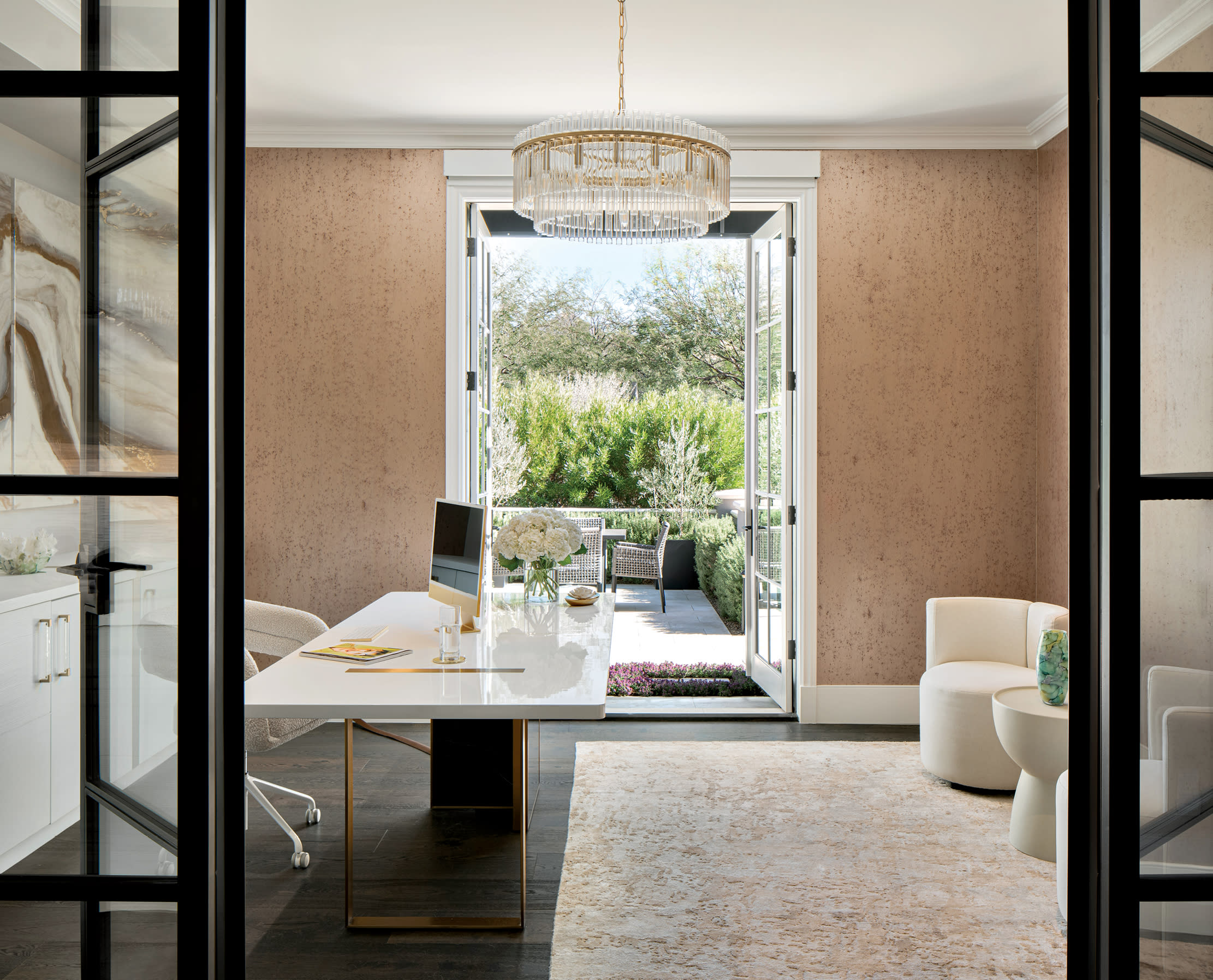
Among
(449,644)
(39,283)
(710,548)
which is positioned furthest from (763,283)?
(710,548)

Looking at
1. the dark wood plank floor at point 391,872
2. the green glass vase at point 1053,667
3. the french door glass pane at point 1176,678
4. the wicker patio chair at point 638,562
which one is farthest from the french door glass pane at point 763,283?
the french door glass pane at point 1176,678

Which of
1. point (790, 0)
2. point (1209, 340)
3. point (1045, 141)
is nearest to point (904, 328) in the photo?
point (1045, 141)

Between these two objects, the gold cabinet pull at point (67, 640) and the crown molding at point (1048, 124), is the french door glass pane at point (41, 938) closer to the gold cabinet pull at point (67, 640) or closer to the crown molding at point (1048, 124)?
the gold cabinet pull at point (67, 640)

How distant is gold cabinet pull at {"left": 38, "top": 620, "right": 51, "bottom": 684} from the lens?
1.10m

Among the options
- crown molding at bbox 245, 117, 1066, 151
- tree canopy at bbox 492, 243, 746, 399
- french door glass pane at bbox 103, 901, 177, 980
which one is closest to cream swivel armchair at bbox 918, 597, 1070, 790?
crown molding at bbox 245, 117, 1066, 151

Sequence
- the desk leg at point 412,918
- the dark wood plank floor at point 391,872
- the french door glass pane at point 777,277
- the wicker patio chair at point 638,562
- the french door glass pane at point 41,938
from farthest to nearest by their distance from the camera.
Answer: the wicker patio chair at point 638,562 → the french door glass pane at point 777,277 → the desk leg at point 412,918 → the dark wood plank floor at point 391,872 → the french door glass pane at point 41,938

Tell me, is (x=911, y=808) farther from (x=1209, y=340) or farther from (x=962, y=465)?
(x=1209, y=340)

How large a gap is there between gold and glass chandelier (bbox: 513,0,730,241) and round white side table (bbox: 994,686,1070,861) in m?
1.96

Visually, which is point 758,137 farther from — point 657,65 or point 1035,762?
point 1035,762

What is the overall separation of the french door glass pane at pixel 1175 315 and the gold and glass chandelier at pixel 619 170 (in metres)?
1.73

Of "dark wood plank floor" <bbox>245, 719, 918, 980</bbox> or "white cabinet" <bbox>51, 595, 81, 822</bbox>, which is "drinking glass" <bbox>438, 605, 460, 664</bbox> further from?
"white cabinet" <bbox>51, 595, 81, 822</bbox>

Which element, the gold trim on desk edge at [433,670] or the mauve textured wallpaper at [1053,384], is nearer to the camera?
the gold trim on desk edge at [433,670]

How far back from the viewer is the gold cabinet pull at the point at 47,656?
3.61ft

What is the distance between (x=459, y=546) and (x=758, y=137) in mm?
2732
